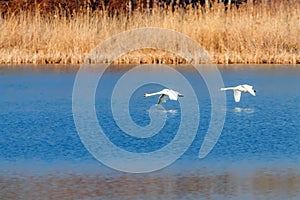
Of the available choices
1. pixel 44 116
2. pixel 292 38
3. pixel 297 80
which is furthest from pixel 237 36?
pixel 44 116

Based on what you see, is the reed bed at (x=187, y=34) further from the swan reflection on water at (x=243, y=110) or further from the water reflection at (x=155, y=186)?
the water reflection at (x=155, y=186)

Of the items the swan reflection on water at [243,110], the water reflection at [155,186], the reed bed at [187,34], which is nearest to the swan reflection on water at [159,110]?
the swan reflection on water at [243,110]

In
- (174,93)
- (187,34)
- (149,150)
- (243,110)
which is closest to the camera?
(149,150)

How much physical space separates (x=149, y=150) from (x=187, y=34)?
861cm

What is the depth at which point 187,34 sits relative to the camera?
1639cm

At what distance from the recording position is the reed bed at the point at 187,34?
16172 millimetres

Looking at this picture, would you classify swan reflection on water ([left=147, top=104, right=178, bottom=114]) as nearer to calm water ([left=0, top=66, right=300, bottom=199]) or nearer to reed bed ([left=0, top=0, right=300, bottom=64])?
calm water ([left=0, top=66, right=300, bottom=199])

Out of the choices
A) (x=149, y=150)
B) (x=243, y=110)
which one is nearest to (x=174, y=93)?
(x=243, y=110)

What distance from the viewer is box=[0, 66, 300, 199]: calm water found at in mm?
6273

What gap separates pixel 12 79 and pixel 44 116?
413cm

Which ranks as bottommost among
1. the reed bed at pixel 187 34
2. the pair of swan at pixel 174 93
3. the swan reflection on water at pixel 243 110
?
the swan reflection on water at pixel 243 110

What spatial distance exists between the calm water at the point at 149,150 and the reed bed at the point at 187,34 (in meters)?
3.02

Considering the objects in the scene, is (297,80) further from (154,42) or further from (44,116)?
(44,116)

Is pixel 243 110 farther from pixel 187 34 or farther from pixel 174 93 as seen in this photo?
pixel 187 34
